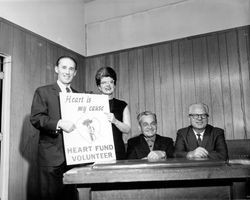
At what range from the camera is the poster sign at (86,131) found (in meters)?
1.94

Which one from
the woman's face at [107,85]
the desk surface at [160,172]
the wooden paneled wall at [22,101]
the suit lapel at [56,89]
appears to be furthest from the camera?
the wooden paneled wall at [22,101]

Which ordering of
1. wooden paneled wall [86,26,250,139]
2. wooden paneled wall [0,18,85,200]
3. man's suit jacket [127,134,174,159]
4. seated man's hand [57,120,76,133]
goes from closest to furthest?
seated man's hand [57,120,76,133]
man's suit jacket [127,134,174,159]
wooden paneled wall [0,18,85,200]
wooden paneled wall [86,26,250,139]

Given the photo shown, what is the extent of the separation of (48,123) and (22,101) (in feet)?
4.76

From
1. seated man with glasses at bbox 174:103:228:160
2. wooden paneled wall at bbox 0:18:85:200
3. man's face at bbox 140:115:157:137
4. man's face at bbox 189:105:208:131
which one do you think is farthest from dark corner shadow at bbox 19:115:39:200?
man's face at bbox 189:105:208:131

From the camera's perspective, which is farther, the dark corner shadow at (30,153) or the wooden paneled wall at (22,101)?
the dark corner shadow at (30,153)

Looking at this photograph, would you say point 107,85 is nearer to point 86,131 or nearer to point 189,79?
point 86,131

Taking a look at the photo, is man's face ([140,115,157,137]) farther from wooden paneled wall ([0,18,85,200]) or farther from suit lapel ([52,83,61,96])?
wooden paneled wall ([0,18,85,200])

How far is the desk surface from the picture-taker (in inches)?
45.0

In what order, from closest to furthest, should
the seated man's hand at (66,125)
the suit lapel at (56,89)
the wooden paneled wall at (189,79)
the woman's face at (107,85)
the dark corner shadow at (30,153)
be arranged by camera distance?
the seated man's hand at (66,125)
the suit lapel at (56,89)
the woman's face at (107,85)
the dark corner shadow at (30,153)
the wooden paneled wall at (189,79)

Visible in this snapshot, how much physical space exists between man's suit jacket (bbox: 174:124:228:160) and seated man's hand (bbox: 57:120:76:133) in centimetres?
96

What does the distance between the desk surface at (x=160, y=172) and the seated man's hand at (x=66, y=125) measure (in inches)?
25.4

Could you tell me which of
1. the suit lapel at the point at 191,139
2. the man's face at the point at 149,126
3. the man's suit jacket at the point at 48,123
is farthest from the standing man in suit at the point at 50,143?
the suit lapel at the point at 191,139

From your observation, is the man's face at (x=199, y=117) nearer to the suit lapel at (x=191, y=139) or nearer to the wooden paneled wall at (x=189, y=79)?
the suit lapel at (x=191, y=139)

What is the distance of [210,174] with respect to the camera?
114 cm
